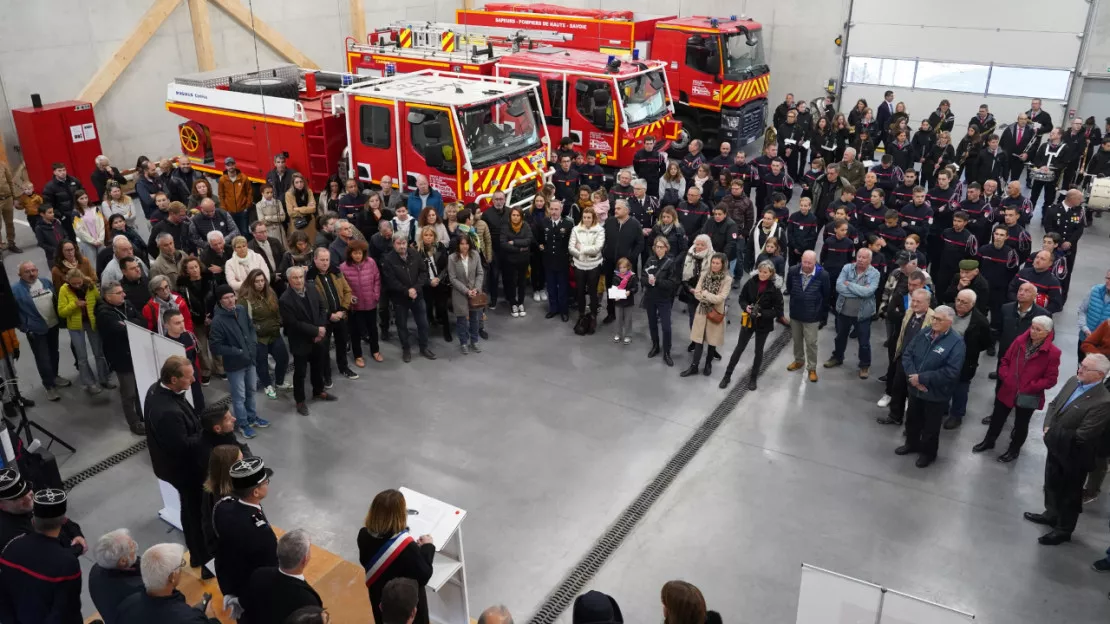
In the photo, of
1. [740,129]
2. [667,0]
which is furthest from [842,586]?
[667,0]

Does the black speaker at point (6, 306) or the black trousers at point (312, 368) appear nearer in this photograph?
the black speaker at point (6, 306)

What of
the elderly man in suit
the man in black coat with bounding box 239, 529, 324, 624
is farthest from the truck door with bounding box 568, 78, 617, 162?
the man in black coat with bounding box 239, 529, 324, 624

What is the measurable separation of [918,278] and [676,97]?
9903 millimetres

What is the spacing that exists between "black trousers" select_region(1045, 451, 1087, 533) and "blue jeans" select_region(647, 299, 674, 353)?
3.84 meters

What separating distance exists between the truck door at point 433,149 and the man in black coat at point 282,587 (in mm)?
7037

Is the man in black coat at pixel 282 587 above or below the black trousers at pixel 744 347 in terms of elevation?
above

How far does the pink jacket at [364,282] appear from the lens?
859cm

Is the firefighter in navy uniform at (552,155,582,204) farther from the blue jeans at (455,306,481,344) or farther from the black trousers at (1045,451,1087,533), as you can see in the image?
the black trousers at (1045,451,1087,533)

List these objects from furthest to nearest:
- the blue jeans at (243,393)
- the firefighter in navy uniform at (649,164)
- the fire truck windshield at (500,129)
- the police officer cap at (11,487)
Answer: the firefighter in navy uniform at (649,164), the fire truck windshield at (500,129), the blue jeans at (243,393), the police officer cap at (11,487)

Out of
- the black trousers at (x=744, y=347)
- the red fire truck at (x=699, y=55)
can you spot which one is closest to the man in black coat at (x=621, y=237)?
the black trousers at (x=744, y=347)

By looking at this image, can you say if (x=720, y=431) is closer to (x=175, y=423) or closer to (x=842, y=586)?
(x=842, y=586)

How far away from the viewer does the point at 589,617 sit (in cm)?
388

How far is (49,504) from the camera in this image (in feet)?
14.2

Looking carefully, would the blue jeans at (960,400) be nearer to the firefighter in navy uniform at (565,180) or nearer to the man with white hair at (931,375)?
the man with white hair at (931,375)
